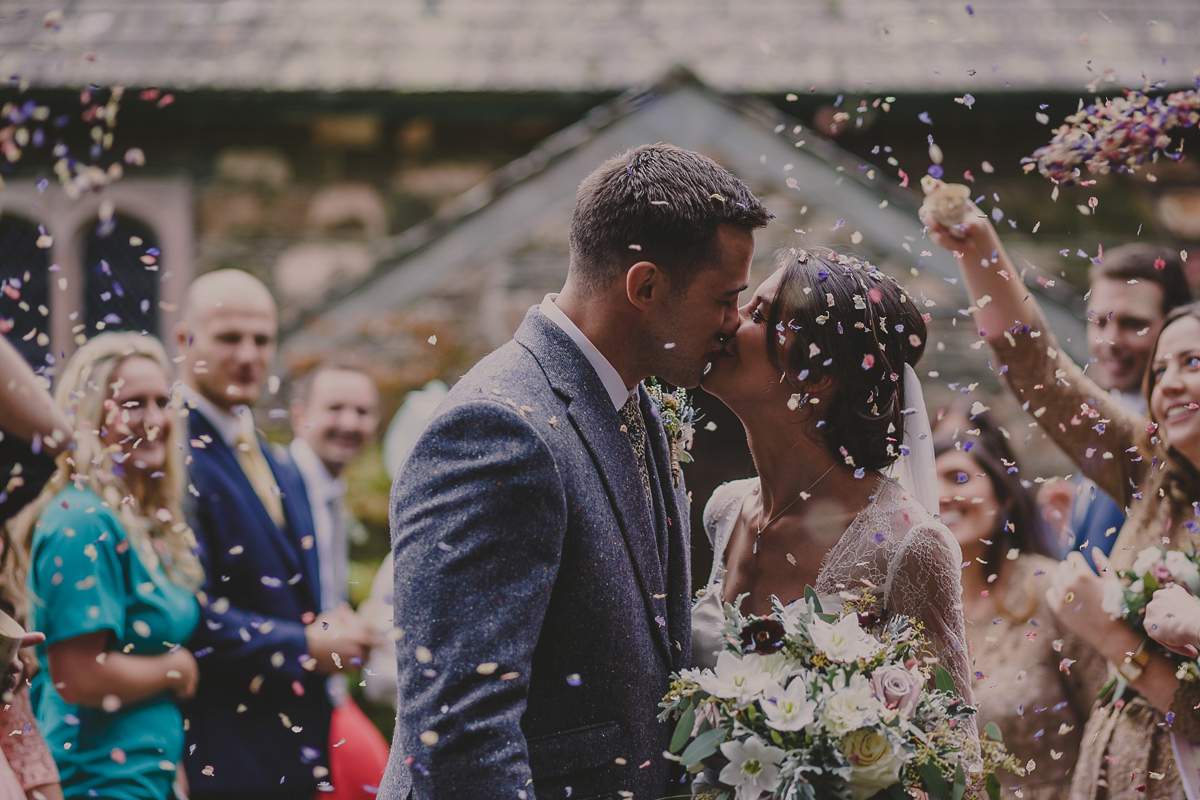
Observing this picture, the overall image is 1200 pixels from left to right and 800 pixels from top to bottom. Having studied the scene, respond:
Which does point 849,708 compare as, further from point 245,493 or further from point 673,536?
point 245,493

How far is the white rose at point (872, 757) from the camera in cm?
222

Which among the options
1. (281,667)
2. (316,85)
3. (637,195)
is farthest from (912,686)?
(316,85)

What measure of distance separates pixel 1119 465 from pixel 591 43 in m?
7.36

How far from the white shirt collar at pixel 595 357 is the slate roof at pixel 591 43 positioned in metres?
7.22

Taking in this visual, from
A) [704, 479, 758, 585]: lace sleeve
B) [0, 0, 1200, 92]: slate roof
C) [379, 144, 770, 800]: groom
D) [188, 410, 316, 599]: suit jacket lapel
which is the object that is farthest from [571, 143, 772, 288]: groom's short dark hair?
[0, 0, 1200, 92]: slate roof

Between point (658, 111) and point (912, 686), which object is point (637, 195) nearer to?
point (912, 686)

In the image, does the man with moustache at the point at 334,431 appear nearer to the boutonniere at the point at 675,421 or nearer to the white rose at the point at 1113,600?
the boutonniere at the point at 675,421

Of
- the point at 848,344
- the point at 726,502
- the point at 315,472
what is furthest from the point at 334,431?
the point at 848,344

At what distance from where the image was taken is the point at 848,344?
2.93 metres

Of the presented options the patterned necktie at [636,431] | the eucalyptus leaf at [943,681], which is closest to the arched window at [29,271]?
the patterned necktie at [636,431]

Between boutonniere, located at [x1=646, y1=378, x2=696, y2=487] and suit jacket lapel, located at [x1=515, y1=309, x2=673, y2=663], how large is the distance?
0.39 metres

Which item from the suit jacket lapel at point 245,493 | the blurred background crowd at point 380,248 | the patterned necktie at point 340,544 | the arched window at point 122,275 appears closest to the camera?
the blurred background crowd at point 380,248

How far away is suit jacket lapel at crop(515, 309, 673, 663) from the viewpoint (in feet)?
7.85

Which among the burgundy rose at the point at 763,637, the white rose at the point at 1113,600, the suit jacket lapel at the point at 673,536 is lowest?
the white rose at the point at 1113,600
